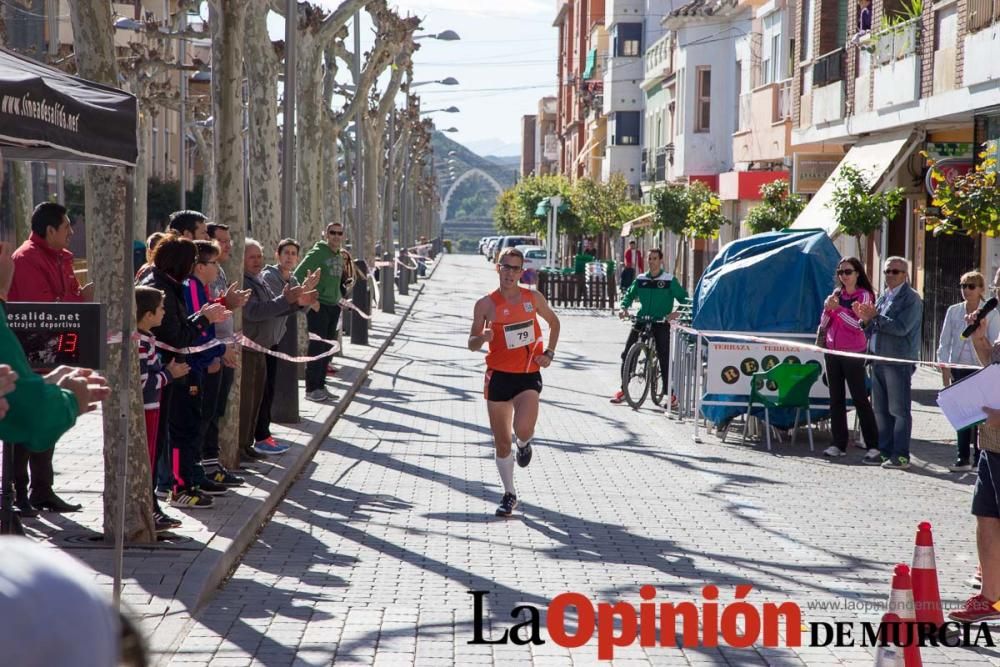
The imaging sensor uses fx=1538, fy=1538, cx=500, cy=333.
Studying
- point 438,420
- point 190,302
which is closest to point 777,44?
point 438,420

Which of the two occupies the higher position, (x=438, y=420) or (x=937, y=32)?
(x=937, y=32)

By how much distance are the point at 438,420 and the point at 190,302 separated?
6656 mm

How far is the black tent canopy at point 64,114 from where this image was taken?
6.44m

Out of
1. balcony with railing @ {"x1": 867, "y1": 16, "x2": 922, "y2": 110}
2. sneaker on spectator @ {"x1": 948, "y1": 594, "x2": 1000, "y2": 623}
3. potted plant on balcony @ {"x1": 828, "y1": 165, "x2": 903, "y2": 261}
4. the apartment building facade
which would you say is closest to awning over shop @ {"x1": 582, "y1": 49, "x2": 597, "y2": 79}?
the apartment building facade

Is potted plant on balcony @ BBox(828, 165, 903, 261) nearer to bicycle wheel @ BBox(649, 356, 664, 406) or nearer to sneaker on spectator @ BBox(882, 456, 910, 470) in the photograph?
bicycle wheel @ BBox(649, 356, 664, 406)

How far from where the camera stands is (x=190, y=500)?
32.8 feet

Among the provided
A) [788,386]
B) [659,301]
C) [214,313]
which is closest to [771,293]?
[788,386]

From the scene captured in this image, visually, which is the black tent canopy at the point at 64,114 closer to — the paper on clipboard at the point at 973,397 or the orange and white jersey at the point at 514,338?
the orange and white jersey at the point at 514,338

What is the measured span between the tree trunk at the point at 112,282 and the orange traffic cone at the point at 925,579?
13.9 ft

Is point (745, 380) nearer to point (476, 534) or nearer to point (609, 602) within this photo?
point (476, 534)

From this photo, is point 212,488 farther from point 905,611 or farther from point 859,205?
point 859,205

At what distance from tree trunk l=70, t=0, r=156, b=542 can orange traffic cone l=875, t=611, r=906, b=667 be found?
4332mm

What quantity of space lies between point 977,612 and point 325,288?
12253mm

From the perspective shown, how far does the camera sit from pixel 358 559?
29.1 ft
